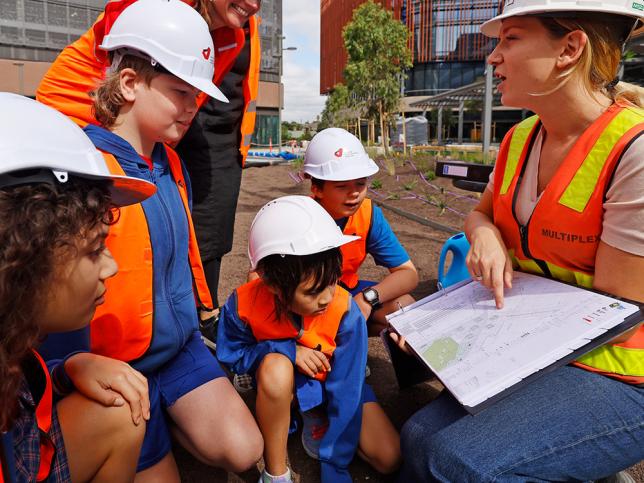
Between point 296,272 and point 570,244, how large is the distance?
961 mm

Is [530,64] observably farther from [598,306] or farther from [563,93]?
[598,306]

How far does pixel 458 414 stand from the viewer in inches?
62.6

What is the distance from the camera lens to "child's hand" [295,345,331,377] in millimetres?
1989

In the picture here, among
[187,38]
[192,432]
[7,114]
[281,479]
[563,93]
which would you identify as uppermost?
[187,38]

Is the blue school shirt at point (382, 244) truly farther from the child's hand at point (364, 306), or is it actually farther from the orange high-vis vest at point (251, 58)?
the orange high-vis vest at point (251, 58)

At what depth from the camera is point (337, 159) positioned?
2.79 metres

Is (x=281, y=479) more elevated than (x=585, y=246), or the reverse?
(x=585, y=246)

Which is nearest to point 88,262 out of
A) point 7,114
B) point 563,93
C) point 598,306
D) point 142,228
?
point 7,114

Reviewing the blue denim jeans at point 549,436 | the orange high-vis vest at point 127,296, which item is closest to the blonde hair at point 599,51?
the blue denim jeans at point 549,436

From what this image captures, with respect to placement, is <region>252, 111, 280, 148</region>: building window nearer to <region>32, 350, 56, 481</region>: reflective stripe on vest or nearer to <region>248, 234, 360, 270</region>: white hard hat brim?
<region>248, 234, 360, 270</region>: white hard hat brim

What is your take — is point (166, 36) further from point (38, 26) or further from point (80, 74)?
point (38, 26)

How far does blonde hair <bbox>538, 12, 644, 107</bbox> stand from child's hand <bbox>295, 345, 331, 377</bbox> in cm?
128

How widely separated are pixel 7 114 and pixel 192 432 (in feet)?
4.15

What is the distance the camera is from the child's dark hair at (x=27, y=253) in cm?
105
